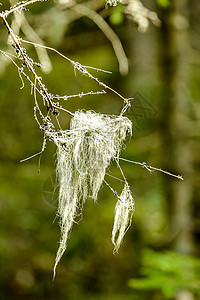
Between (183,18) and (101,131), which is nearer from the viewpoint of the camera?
(101,131)

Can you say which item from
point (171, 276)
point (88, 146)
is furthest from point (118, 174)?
point (88, 146)

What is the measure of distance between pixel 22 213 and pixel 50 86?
1664 mm

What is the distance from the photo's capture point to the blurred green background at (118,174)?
9.38 ft

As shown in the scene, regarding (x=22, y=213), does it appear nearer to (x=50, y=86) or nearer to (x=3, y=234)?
(x=3, y=234)

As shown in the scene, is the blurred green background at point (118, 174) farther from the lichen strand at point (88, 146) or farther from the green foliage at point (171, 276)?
the lichen strand at point (88, 146)

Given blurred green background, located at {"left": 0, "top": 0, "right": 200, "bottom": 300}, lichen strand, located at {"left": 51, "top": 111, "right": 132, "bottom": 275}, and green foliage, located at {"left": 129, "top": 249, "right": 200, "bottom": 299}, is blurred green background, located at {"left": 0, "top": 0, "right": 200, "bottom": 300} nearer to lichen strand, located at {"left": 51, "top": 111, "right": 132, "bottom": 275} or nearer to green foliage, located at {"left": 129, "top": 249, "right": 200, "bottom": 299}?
green foliage, located at {"left": 129, "top": 249, "right": 200, "bottom": 299}

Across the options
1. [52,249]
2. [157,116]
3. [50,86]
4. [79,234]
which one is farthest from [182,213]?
[50,86]

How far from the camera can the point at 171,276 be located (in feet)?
6.64

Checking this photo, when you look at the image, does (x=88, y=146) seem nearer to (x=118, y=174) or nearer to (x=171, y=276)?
(x=171, y=276)

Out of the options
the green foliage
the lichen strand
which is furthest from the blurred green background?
the lichen strand

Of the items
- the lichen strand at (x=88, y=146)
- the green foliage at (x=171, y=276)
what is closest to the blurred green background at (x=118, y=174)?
the green foliage at (x=171, y=276)

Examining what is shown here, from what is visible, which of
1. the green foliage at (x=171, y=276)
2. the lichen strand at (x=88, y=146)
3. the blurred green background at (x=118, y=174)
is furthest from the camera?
the blurred green background at (x=118, y=174)

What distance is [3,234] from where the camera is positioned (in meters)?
3.88

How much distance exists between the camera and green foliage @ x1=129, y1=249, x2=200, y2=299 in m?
1.93
